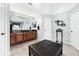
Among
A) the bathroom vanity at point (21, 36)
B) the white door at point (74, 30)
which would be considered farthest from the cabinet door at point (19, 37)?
the white door at point (74, 30)

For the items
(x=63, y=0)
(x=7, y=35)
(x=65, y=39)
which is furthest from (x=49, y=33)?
(x=7, y=35)

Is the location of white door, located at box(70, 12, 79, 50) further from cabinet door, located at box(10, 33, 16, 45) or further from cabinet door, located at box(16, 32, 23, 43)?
cabinet door, located at box(10, 33, 16, 45)

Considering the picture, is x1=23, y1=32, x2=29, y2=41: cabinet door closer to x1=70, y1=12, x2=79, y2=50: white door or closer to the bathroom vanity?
the bathroom vanity

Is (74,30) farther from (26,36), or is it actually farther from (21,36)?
(21,36)

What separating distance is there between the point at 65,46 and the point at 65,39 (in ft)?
0.54

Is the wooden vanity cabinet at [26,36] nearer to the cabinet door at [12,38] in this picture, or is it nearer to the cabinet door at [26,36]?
the cabinet door at [26,36]

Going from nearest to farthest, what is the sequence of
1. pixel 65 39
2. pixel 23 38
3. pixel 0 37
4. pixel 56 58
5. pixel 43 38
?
1. pixel 56 58
2. pixel 0 37
3. pixel 43 38
4. pixel 65 39
5. pixel 23 38

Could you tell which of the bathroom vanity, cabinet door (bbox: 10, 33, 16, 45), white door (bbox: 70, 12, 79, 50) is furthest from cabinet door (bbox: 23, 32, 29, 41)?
white door (bbox: 70, 12, 79, 50)

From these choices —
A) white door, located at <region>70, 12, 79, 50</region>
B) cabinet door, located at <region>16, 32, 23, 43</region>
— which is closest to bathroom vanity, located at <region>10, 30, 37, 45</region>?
cabinet door, located at <region>16, 32, 23, 43</region>

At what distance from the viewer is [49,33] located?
1.60m

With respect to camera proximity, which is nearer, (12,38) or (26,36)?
(12,38)

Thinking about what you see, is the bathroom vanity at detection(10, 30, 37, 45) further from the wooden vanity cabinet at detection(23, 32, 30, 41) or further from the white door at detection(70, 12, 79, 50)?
the white door at detection(70, 12, 79, 50)

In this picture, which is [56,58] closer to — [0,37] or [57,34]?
[57,34]

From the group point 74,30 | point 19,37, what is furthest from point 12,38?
point 74,30
